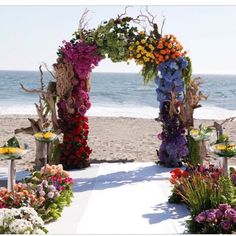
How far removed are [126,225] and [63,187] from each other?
4.90ft

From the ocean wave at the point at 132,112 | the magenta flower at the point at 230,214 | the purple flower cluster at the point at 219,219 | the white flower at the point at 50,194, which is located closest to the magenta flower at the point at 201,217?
the purple flower cluster at the point at 219,219

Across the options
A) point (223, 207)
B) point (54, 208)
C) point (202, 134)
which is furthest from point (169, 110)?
point (223, 207)

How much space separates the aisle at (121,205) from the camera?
6992mm

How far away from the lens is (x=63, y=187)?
323 inches

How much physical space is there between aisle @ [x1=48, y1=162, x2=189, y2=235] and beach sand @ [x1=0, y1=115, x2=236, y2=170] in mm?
2468

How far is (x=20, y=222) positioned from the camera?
5.59 m

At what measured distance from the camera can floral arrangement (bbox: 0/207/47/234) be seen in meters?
5.54

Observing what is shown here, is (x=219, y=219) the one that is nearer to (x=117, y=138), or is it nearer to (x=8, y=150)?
(x=8, y=150)

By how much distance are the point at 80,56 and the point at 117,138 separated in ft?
25.8

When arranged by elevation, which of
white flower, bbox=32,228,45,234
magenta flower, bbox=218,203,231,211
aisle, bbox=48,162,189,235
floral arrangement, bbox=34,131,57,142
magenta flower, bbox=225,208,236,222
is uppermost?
floral arrangement, bbox=34,131,57,142

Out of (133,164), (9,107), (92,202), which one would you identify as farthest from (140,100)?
Answer: (92,202)

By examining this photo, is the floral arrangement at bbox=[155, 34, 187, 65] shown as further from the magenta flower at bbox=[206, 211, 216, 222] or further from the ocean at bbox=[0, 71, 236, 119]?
the ocean at bbox=[0, 71, 236, 119]

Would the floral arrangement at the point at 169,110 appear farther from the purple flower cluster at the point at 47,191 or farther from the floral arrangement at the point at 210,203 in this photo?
the purple flower cluster at the point at 47,191

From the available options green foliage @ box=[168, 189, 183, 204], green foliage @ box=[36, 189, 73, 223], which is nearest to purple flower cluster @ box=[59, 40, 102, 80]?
green foliage @ box=[36, 189, 73, 223]
